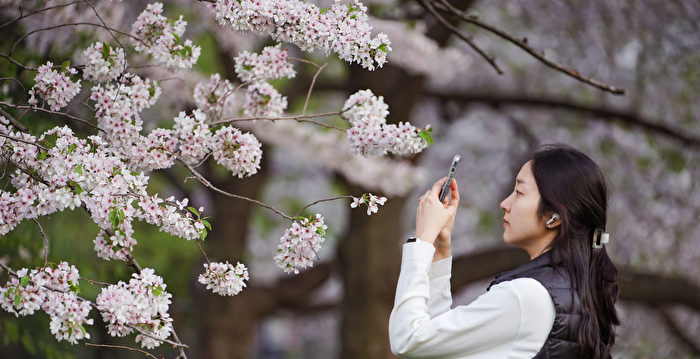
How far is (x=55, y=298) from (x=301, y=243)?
59 centimetres

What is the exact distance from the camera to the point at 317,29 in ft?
7.07

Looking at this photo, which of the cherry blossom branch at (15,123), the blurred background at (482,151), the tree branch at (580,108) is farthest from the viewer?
the tree branch at (580,108)

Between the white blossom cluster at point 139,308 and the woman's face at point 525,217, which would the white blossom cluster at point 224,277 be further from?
the woman's face at point 525,217

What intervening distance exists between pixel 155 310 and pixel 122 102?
582 mm

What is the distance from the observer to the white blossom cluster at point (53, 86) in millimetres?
2164

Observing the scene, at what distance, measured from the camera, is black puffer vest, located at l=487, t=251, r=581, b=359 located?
1851 millimetres

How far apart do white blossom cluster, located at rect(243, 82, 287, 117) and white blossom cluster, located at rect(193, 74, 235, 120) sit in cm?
7

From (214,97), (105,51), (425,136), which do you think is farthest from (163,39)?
(425,136)

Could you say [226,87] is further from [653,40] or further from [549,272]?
[653,40]

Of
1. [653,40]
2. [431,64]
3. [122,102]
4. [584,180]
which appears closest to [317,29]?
[122,102]

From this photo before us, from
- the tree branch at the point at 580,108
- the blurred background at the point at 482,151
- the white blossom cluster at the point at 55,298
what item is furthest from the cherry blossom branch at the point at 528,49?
the tree branch at the point at 580,108

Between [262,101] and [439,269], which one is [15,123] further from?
[439,269]

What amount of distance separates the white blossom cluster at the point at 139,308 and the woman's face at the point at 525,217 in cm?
83

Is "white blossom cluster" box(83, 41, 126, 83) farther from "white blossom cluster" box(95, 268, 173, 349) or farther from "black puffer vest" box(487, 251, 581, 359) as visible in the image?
"black puffer vest" box(487, 251, 581, 359)
